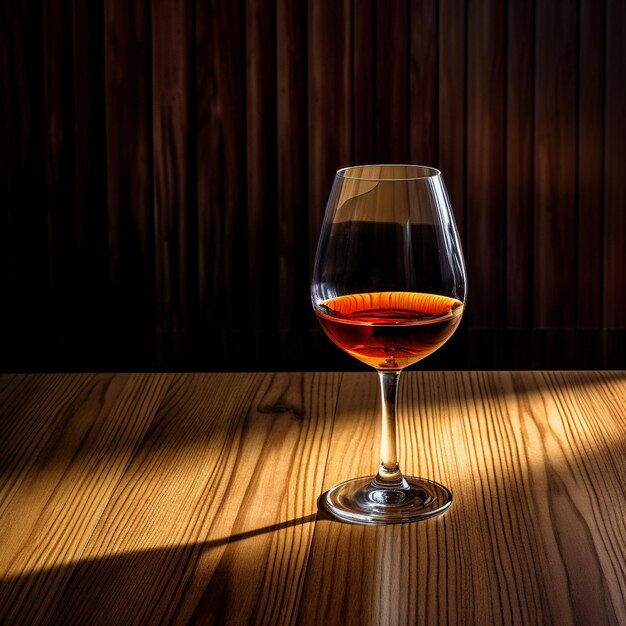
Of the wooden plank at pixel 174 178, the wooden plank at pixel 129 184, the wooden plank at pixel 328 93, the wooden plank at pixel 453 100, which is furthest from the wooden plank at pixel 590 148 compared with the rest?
the wooden plank at pixel 129 184

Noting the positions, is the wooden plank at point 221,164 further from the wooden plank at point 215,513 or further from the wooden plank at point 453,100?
the wooden plank at point 215,513

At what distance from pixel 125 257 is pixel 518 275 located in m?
0.98

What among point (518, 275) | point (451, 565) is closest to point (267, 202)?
point (518, 275)

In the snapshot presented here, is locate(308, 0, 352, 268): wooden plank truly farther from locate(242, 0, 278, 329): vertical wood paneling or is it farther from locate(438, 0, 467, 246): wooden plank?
locate(438, 0, 467, 246): wooden plank

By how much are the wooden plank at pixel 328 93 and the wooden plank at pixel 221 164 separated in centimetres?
17

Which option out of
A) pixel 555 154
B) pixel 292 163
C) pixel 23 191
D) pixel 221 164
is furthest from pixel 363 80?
pixel 23 191

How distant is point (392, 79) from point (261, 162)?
0.38 m

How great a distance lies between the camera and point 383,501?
2.19 ft

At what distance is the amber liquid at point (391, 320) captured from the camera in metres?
0.64

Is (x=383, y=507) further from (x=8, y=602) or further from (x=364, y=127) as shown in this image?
(x=364, y=127)

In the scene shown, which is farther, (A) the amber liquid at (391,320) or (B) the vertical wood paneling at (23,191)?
(B) the vertical wood paneling at (23,191)

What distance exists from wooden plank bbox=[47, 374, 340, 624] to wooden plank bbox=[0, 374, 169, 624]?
14 millimetres

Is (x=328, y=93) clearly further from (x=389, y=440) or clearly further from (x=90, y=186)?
(x=389, y=440)

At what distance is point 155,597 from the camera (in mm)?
550
